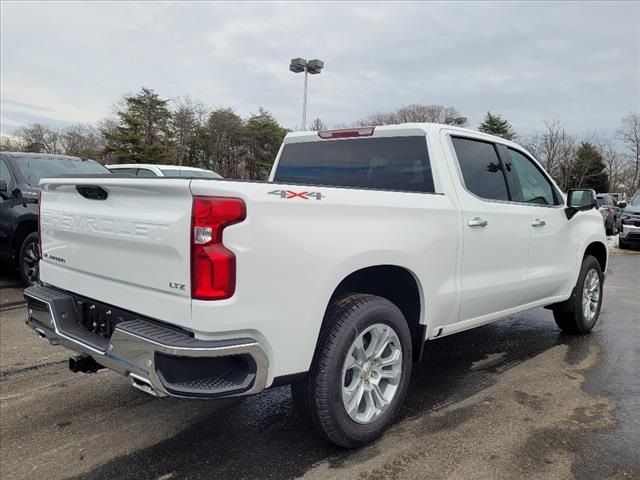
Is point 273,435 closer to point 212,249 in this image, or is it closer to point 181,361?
point 181,361

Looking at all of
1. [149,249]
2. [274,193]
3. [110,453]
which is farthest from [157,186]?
[110,453]

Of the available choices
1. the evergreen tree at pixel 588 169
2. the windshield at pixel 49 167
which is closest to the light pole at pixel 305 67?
the windshield at pixel 49 167

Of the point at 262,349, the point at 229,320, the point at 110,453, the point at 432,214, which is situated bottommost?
the point at 110,453

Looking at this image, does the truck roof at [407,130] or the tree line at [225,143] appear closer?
the truck roof at [407,130]

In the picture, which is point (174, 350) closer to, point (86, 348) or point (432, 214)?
point (86, 348)

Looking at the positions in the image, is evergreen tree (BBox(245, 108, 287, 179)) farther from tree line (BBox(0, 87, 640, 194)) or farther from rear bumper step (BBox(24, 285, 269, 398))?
rear bumper step (BBox(24, 285, 269, 398))

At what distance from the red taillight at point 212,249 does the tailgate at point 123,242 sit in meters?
0.05

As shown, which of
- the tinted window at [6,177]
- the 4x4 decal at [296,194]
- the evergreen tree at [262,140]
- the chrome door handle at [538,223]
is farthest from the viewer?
the evergreen tree at [262,140]

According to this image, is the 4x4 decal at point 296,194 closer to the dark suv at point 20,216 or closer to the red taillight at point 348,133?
the red taillight at point 348,133

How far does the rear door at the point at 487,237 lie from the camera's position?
3.57m

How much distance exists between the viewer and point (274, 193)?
2.38 m

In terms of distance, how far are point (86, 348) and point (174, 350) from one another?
2.51 ft

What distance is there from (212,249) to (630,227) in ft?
50.4

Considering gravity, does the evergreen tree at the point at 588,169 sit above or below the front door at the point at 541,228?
above
